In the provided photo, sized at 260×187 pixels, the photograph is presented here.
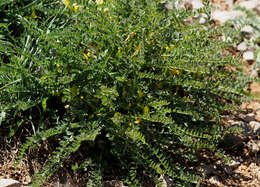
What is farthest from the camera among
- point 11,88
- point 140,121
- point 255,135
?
point 255,135

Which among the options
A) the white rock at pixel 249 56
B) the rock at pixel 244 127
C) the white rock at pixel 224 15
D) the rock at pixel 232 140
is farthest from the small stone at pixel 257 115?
the white rock at pixel 224 15

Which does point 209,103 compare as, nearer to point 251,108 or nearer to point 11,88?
point 251,108

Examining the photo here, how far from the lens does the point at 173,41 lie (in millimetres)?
2621

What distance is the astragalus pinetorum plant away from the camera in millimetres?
2256

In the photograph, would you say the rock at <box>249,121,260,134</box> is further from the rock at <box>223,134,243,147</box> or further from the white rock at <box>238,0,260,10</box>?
the white rock at <box>238,0,260,10</box>

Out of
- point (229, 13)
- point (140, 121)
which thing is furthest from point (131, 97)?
point (229, 13)

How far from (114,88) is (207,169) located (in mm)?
1056

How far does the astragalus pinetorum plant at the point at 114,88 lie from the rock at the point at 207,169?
125mm

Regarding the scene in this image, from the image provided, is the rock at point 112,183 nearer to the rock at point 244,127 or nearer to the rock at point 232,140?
the rock at point 232,140

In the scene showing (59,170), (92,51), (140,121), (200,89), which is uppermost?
(92,51)

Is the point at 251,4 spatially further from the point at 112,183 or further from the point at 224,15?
the point at 112,183

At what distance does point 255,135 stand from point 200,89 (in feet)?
2.69

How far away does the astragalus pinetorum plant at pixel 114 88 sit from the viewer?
7.40 feet

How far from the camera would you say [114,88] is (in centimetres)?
219
